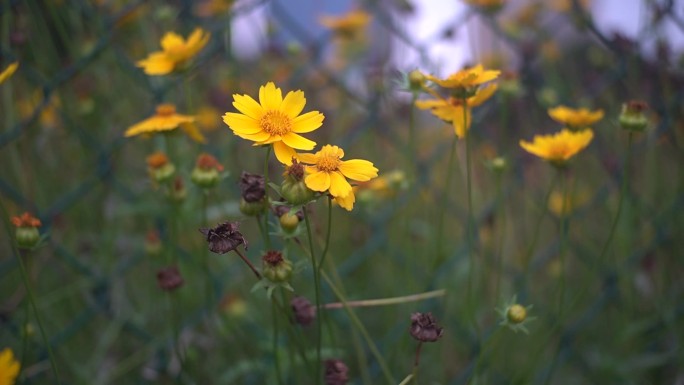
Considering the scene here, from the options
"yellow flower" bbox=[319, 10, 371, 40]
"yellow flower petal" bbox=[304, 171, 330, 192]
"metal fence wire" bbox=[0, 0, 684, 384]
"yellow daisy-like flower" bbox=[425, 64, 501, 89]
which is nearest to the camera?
"yellow flower petal" bbox=[304, 171, 330, 192]

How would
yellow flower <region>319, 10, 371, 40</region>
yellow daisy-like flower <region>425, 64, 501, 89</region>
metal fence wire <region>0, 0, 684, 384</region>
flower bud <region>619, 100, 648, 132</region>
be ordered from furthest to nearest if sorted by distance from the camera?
1. yellow flower <region>319, 10, 371, 40</region>
2. metal fence wire <region>0, 0, 684, 384</region>
3. flower bud <region>619, 100, 648, 132</region>
4. yellow daisy-like flower <region>425, 64, 501, 89</region>

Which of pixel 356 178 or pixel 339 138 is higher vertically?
pixel 356 178

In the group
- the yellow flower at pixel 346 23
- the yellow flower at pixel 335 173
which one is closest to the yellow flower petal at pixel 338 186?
the yellow flower at pixel 335 173

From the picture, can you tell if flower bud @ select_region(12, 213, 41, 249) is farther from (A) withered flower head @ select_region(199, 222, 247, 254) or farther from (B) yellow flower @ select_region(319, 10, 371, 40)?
(B) yellow flower @ select_region(319, 10, 371, 40)

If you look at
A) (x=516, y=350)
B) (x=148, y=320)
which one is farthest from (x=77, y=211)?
(x=516, y=350)

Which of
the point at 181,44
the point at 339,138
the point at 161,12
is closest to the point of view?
the point at 181,44

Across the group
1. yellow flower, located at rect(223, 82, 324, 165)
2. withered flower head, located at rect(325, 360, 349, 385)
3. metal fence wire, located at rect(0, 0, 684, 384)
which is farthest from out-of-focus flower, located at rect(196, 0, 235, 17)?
withered flower head, located at rect(325, 360, 349, 385)

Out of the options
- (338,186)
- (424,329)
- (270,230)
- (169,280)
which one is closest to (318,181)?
(338,186)

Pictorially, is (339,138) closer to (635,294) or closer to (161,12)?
(161,12)
